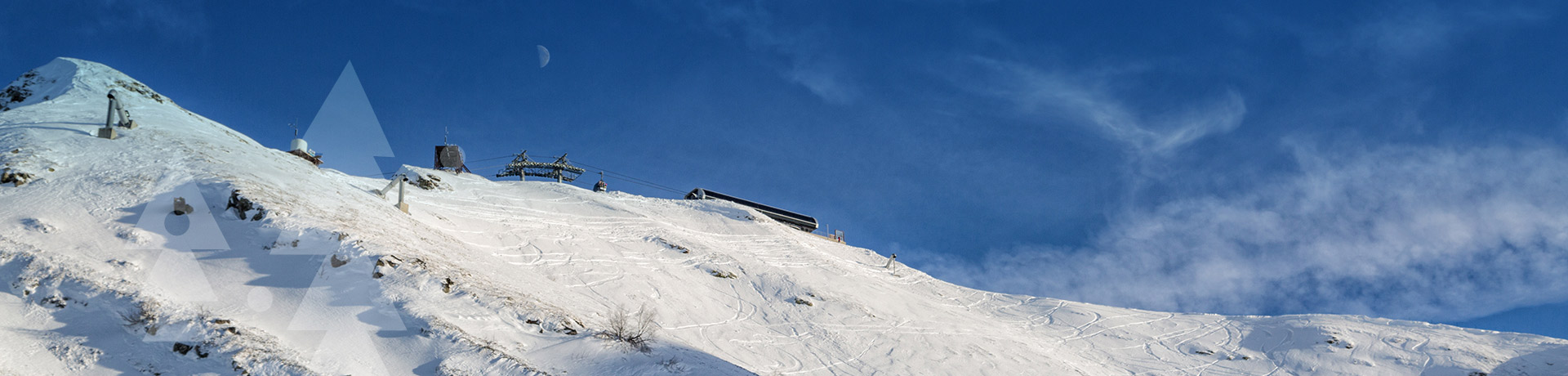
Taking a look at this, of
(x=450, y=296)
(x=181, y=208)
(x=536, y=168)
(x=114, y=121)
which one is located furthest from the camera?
(x=536, y=168)

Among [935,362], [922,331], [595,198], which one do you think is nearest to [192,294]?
[935,362]

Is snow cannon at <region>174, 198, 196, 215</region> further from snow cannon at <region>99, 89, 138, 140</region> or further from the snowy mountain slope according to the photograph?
snow cannon at <region>99, 89, 138, 140</region>

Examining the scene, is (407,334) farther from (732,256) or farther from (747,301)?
(732,256)

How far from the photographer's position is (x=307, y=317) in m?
13.9

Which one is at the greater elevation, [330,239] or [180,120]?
[180,120]

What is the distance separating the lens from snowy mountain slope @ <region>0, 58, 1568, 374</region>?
12.9 m

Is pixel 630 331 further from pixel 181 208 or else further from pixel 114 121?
pixel 114 121

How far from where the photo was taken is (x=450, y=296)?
1603 centimetres

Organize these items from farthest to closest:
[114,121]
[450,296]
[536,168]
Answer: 1. [536,168]
2. [114,121]
3. [450,296]

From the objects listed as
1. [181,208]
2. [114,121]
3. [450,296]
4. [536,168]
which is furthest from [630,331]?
[536,168]

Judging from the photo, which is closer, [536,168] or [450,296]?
[450,296]

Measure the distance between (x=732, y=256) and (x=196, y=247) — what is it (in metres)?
19.5

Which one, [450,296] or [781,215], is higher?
[781,215]

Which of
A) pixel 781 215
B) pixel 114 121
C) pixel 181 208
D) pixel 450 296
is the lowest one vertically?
pixel 450 296
